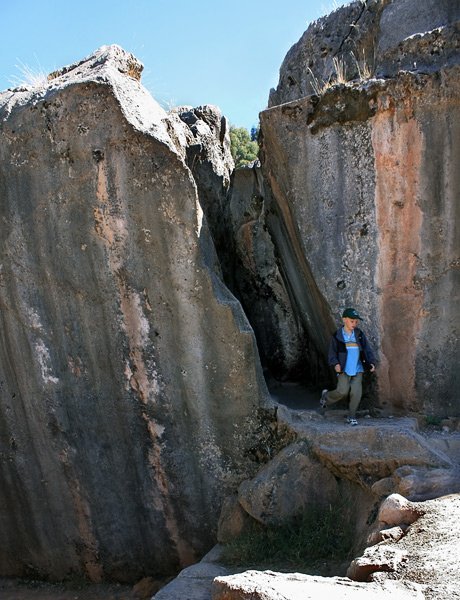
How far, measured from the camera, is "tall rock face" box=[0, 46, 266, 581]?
244 inches

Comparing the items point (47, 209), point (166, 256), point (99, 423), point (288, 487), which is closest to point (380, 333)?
point (288, 487)

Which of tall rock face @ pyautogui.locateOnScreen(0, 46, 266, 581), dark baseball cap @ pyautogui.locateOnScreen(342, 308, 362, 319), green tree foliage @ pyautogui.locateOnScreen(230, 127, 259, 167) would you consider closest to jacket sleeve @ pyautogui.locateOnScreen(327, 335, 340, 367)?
dark baseball cap @ pyautogui.locateOnScreen(342, 308, 362, 319)

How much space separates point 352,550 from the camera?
511cm

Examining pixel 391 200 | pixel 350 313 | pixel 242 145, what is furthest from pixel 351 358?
pixel 242 145

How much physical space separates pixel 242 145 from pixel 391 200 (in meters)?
12.2

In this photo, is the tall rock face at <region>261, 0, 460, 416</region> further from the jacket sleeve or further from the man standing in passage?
the jacket sleeve

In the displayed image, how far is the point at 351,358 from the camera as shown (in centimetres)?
614

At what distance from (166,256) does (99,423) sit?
5.74 feet

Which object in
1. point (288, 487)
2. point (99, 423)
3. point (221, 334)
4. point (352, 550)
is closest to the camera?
point (352, 550)

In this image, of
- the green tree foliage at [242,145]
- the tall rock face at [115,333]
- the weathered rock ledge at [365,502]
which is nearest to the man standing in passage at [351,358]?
the weathered rock ledge at [365,502]

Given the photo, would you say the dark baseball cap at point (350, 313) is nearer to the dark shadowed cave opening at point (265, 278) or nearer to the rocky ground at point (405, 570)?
the rocky ground at point (405, 570)

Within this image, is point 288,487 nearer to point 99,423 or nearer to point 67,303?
point 99,423

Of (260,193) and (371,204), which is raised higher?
(260,193)

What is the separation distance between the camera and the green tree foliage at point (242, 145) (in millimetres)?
16547
